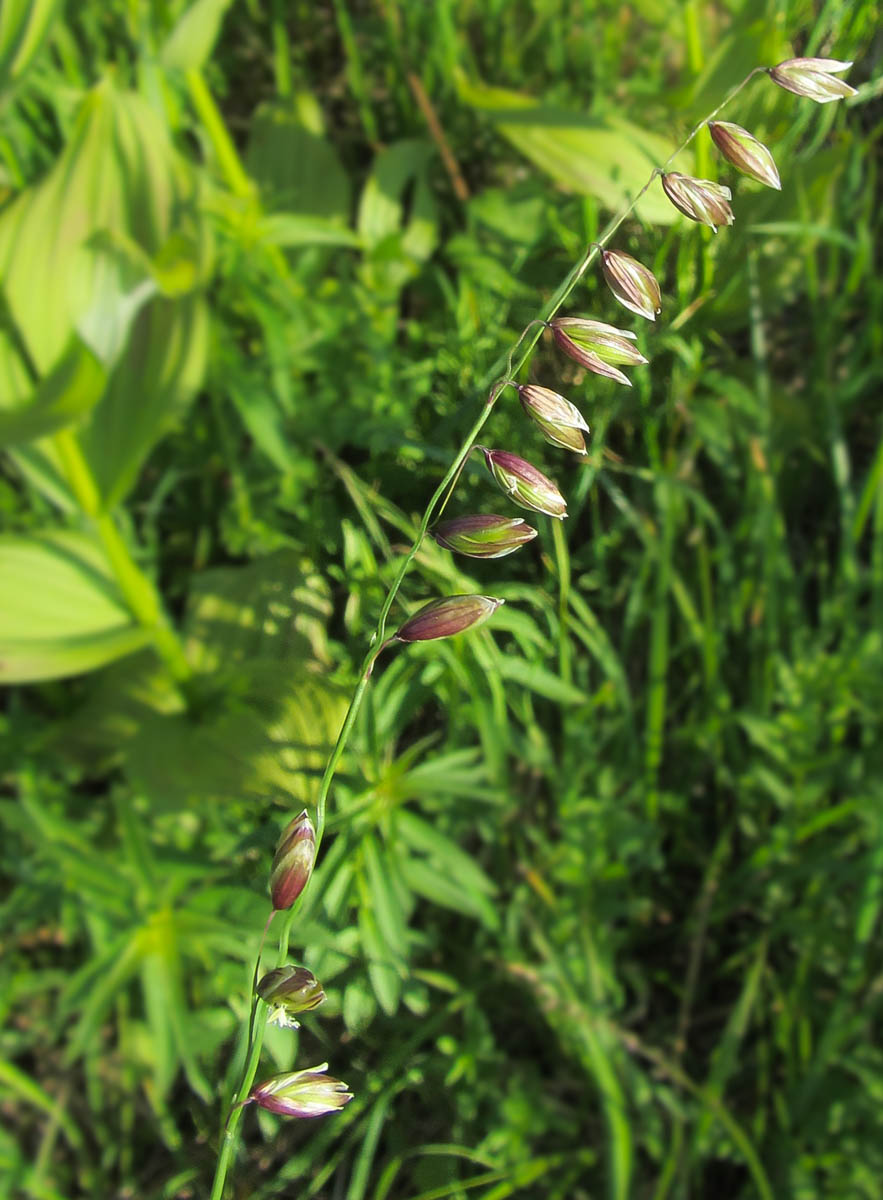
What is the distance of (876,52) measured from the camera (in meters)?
1.01

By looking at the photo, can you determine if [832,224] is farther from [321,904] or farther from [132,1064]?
[132,1064]

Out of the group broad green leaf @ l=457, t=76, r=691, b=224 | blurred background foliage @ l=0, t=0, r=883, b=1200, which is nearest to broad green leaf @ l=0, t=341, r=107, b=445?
blurred background foliage @ l=0, t=0, r=883, b=1200

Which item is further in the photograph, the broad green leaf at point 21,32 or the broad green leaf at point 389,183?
the broad green leaf at point 389,183

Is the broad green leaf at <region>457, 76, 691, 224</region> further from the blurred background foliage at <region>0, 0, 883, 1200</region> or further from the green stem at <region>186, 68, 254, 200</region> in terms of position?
the green stem at <region>186, 68, 254, 200</region>

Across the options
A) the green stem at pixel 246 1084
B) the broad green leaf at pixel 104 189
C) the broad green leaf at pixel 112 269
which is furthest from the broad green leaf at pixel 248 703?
the broad green leaf at pixel 104 189

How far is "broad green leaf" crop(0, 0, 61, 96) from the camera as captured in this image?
3.91 ft

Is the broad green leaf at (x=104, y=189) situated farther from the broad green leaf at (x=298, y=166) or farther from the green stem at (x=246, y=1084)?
the green stem at (x=246, y=1084)

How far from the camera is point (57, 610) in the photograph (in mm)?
1395

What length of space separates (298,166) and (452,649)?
1217mm

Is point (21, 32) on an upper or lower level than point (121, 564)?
upper

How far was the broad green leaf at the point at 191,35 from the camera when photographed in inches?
50.5

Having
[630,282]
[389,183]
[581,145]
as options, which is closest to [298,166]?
[389,183]

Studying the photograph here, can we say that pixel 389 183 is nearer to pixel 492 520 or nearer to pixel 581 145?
pixel 581 145

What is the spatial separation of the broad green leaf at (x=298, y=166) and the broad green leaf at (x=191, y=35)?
13.7 inches
